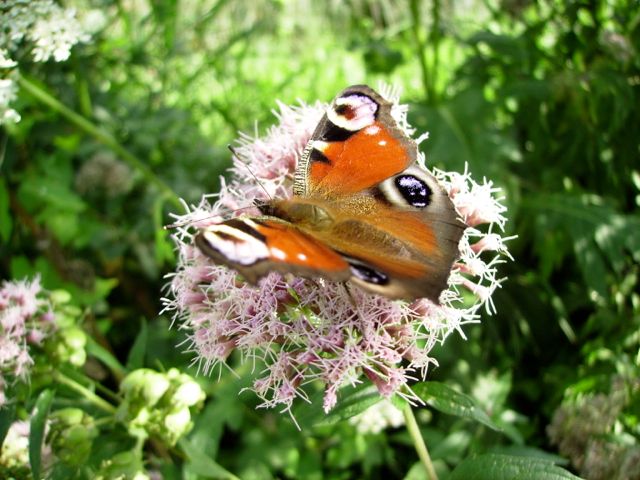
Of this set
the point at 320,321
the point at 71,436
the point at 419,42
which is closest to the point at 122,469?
the point at 71,436

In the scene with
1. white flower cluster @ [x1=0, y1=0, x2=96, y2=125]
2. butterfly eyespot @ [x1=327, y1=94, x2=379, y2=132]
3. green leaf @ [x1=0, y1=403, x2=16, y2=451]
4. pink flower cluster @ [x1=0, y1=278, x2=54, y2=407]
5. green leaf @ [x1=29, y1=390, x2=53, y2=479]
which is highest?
white flower cluster @ [x1=0, y1=0, x2=96, y2=125]

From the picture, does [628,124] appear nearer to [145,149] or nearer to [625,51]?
[625,51]

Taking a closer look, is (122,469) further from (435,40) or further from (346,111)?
(435,40)

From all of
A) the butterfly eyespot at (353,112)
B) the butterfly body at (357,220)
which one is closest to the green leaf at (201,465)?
the butterfly body at (357,220)

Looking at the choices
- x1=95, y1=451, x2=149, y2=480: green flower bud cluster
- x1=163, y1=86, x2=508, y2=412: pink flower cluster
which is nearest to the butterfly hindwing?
x1=163, y1=86, x2=508, y2=412: pink flower cluster

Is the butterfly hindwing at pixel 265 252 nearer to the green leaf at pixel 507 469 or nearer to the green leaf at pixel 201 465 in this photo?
the green leaf at pixel 507 469

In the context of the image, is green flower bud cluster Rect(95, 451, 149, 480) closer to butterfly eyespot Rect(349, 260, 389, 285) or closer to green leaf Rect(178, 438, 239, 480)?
green leaf Rect(178, 438, 239, 480)

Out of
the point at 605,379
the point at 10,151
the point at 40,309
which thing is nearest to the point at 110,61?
the point at 10,151

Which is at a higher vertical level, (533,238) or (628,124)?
(628,124)
